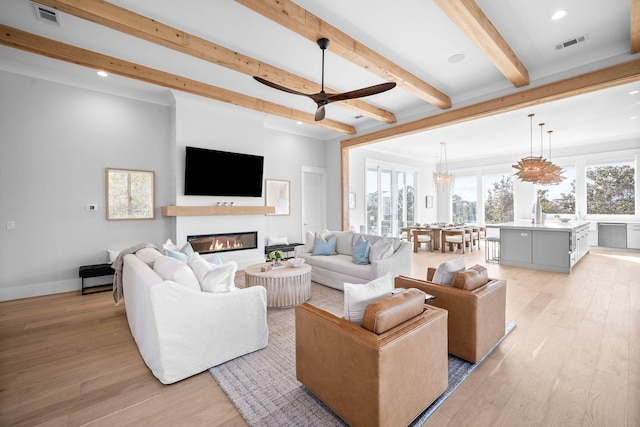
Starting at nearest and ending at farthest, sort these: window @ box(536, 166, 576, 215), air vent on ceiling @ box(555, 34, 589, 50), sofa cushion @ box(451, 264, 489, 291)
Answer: sofa cushion @ box(451, 264, 489, 291), air vent on ceiling @ box(555, 34, 589, 50), window @ box(536, 166, 576, 215)

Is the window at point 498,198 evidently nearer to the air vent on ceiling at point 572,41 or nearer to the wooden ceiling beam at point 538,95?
the wooden ceiling beam at point 538,95

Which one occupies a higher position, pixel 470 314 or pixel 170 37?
pixel 170 37

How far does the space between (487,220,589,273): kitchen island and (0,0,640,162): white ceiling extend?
2369mm

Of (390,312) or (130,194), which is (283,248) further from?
(390,312)

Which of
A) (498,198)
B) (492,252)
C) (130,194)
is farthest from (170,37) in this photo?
(498,198)

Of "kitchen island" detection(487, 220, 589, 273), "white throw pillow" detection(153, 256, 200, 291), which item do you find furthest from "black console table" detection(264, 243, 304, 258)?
"kitchen island" detection(487, 220, 589, 273)

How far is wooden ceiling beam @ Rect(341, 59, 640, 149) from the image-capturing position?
3.54 m

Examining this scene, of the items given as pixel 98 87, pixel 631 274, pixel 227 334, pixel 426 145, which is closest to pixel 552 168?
pixel 631 274

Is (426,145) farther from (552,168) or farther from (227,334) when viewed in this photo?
(227,334)

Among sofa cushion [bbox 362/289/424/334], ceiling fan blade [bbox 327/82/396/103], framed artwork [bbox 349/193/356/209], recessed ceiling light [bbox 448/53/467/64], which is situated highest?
recessed ceiling light [bbox 448/53/467/64]

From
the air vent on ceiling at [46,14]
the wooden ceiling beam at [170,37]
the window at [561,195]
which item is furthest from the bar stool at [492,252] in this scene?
the air vent on ceiling at [46,14]

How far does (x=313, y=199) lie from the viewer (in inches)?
301

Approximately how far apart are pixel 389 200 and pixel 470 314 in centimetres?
729

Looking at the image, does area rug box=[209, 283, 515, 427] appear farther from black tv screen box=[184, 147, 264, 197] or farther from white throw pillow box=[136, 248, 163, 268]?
black tv screen box=[184, 147, 264, 197]
